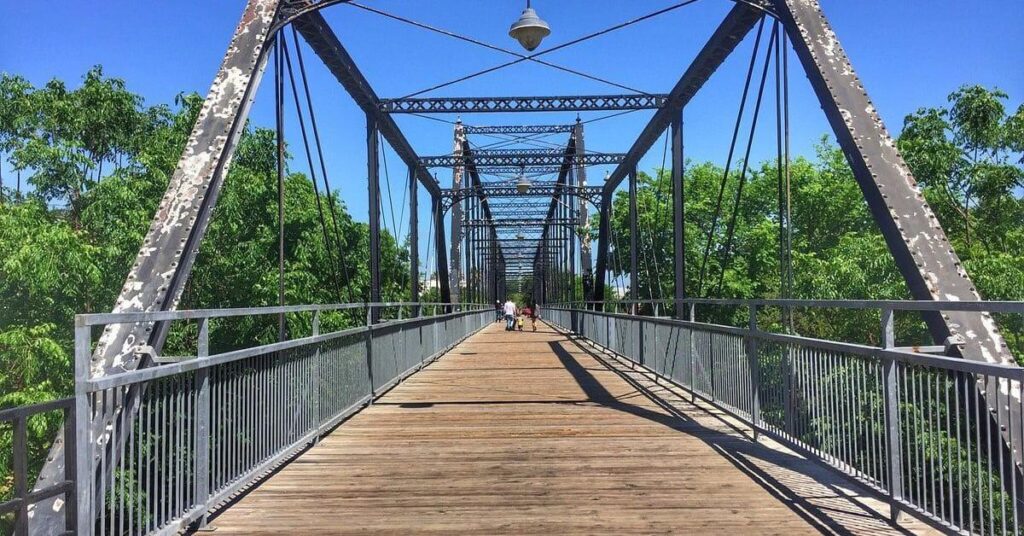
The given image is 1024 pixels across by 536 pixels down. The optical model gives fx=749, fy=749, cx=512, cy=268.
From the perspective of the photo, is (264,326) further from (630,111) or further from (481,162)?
(630,111)

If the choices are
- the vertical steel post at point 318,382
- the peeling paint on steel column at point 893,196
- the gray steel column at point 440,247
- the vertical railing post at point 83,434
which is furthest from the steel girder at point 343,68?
the gray steel column at point 440,247

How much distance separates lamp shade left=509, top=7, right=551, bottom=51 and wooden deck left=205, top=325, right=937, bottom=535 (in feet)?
14.8

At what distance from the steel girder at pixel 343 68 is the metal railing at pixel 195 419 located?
3.90 metres

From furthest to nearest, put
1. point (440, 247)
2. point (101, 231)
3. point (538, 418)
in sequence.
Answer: point (440, 247) → point (101, 231) → point (538, 418)

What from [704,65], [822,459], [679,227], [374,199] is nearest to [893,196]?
[822,459]

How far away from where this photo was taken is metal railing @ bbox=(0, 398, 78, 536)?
2.83 m

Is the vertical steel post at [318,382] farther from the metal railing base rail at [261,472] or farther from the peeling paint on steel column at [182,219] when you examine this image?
the peeling paint on steel column at [182,219]

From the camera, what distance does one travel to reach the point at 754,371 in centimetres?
653

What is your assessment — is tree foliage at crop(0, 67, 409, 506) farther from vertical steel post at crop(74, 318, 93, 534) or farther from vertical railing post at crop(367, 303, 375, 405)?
vertical steel post at crop(74, 318, 93, 534)

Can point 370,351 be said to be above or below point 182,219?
below

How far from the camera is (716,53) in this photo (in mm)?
10891

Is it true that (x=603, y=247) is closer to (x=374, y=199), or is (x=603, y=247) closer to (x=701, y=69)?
(x=374, y=199)

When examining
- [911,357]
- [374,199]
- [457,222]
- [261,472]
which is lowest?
[261,472]

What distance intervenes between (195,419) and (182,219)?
194cm
